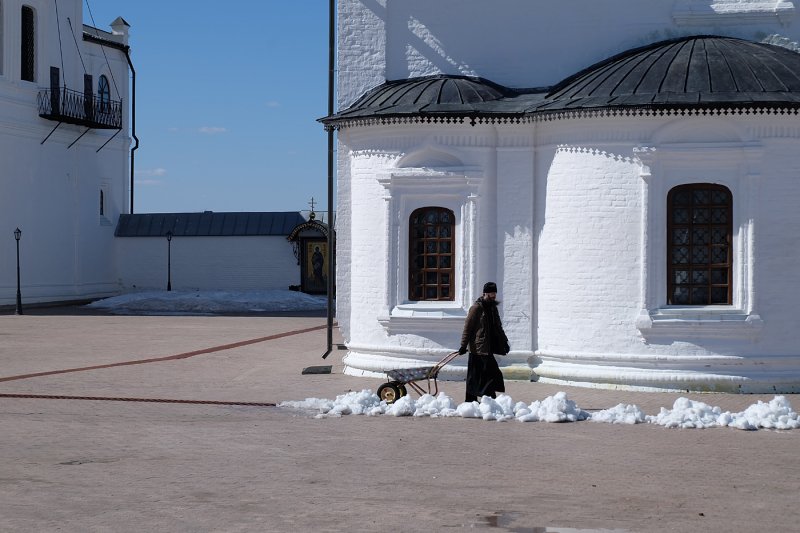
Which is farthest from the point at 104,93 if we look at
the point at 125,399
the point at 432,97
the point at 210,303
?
the point at 125,399

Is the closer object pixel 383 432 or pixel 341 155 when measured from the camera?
pixel 383 432

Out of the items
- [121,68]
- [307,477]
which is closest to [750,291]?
[307,477]

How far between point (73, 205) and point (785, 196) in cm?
3347

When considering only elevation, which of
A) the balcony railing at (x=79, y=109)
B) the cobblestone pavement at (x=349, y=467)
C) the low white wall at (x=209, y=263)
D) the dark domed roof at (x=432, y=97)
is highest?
the balcony railing at (x=79, y=109)

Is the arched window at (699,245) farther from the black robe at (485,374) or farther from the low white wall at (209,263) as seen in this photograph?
the low white wall at (209,263)

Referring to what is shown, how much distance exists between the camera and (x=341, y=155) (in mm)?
19859

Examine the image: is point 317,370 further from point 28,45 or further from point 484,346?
point 28,45

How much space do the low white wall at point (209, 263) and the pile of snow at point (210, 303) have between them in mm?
2917

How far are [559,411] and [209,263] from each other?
114 ft

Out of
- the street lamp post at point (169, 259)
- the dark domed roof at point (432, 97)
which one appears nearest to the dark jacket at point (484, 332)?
the dark domed roof at point (432, 97)

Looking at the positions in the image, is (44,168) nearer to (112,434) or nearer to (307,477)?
(112,434)

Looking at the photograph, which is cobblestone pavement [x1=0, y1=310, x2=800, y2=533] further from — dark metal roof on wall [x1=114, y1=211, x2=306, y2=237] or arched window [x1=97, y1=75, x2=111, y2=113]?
arched window [x1=97, y1=75, x2=111, y2=113]

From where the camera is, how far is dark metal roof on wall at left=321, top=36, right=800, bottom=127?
1639 centimetres

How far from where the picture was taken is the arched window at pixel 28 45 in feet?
139
